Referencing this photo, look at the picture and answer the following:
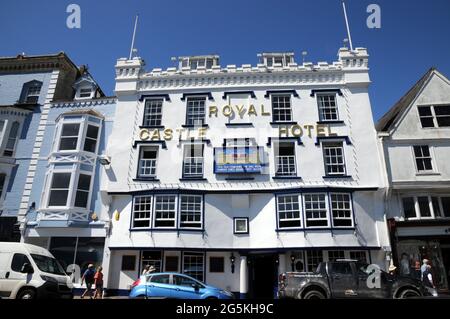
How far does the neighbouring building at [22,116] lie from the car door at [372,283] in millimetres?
19714

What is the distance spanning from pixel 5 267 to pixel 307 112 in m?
17.9

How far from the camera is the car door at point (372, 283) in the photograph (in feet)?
40.2

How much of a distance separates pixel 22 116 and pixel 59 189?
693 centimetres

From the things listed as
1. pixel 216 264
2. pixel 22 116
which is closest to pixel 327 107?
pixel 216 264

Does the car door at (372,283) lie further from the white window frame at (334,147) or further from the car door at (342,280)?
the white window frame at (334,147)

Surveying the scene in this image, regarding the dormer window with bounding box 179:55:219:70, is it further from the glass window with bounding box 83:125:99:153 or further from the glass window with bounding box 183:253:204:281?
the glass window with bounding box 183:253:204:281

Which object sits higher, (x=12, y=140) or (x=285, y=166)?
(x=12, y=140)

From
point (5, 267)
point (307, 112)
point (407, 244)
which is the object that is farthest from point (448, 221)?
point (5, 267)

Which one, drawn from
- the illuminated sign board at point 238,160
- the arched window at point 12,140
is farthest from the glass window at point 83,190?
the illuminated sign board at point 238,160

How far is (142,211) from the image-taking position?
18641mm

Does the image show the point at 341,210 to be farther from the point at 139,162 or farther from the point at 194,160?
the point at 139,162

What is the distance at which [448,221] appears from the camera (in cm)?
1695

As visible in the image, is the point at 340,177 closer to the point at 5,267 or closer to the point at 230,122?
the point at 230,122

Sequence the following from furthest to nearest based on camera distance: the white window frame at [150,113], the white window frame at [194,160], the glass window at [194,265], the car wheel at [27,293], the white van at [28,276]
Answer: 1. the white window frame at [150,113]
2. the white window frame at [194,160]
3. the glass window at [194,265]
4. the white van at [28,276]
5. the car wheel at [27,293]
